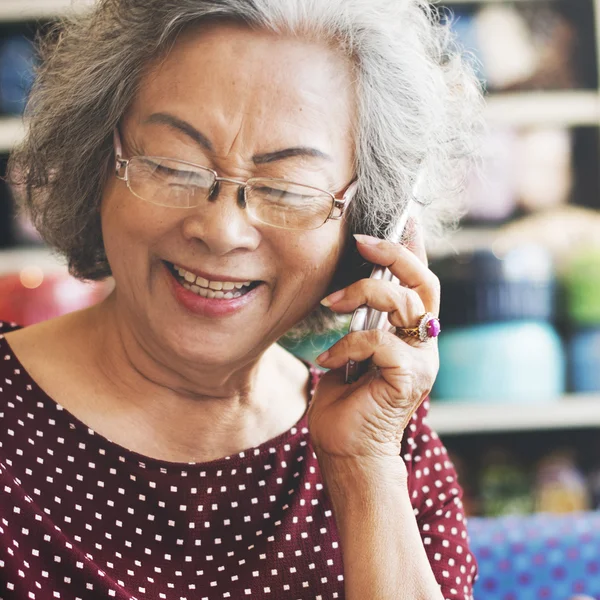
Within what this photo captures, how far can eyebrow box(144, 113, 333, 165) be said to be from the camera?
125 centimetres

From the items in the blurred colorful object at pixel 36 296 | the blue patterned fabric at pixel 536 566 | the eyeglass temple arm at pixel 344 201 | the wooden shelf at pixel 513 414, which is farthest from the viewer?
the wooden shelf at pixel 513 414

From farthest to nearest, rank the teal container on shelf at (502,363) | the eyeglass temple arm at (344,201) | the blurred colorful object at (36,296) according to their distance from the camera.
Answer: the teal container on shelf at (502,363)
the blurred colorful object at (36,296)
the eyeglass temple arm at (344,201)

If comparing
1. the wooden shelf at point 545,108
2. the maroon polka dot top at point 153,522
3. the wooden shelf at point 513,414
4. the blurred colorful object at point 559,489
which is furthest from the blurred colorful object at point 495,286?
the maroon polka dot top at point 153,522

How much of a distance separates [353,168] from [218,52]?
280mm

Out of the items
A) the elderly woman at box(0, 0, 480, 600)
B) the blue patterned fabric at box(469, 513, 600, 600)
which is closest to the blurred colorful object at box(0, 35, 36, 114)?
the elderly woman at box(0, 0, 480, 600)

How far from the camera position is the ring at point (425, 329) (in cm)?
140

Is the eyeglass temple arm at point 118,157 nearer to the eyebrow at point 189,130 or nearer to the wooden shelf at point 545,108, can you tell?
the eyebrow at point 189,130

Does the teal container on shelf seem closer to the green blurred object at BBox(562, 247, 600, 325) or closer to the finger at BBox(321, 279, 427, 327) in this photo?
the green blurred object at BBox(562, 247, 600, 325)

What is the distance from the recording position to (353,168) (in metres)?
1.38

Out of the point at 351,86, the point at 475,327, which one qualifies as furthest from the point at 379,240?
the point at 475,327

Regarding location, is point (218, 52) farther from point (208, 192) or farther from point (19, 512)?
point (19, 512)

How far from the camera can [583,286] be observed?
2814mm

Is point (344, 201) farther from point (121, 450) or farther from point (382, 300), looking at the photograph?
point (121, 450)

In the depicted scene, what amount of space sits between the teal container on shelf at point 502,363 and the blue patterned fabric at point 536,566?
969 mm
